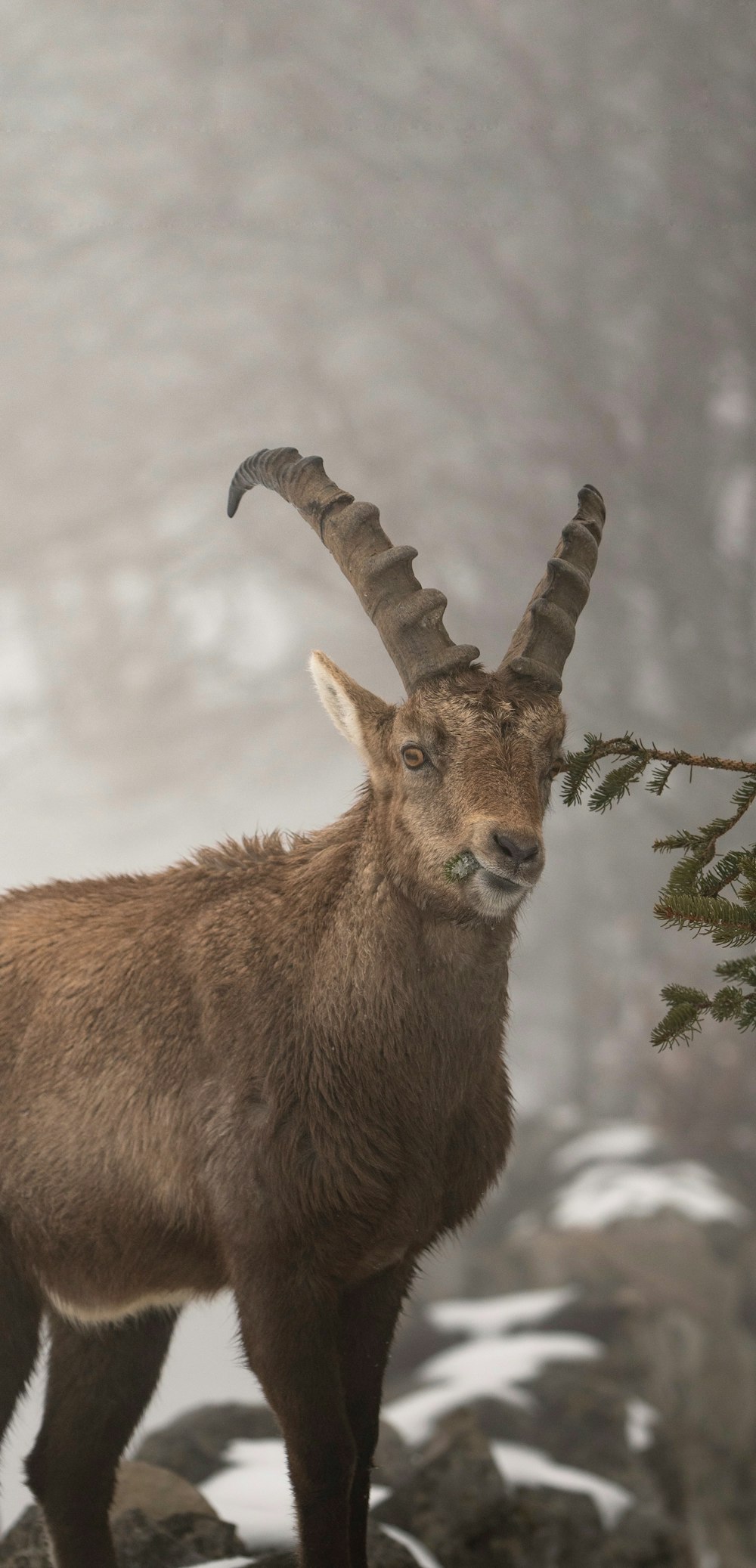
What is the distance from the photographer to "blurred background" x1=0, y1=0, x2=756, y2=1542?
507 inches

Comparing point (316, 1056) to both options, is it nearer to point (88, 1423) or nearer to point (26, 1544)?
point (88, 1423)

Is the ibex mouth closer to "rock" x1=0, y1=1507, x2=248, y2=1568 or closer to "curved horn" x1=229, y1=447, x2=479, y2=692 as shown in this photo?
"curved horn" x1=229, y1=447, x2=479, y2=692

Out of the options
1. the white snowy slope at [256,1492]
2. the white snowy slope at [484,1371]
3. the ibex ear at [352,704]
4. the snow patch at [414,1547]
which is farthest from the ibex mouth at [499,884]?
the white snowy slope at [484,1371]

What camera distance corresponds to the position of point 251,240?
1348 centimetres

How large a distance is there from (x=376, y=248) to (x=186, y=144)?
219cm

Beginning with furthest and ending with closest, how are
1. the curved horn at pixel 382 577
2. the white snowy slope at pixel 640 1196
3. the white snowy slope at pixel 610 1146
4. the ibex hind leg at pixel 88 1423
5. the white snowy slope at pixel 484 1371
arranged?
the white snowy slope at pixel 610 1146 → the white snowy slope at pixel 640 1196 → the white snowy slope at pixel 484 1371 → the ibex hind leg at pixel 88 1423 → the curved horn at pixel 382 577

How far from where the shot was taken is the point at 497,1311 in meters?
14.4

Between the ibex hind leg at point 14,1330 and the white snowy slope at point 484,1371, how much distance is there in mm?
7438

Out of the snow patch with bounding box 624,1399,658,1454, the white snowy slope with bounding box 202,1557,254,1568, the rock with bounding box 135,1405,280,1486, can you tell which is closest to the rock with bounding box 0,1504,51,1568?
the white snowy slope with bounding box 202,1557,254,1568

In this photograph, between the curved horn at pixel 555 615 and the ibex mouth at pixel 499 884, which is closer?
the ibex mouth at pixel 499 884

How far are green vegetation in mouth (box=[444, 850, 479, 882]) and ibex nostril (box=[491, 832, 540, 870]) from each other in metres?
0.12

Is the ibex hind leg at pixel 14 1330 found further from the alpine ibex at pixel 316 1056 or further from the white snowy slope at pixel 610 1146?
the white snowy slope at pixel 610 1146

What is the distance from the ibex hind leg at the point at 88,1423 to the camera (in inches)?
193

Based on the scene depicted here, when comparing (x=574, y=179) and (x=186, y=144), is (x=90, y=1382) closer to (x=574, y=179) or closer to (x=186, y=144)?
(x=186, y=144)
